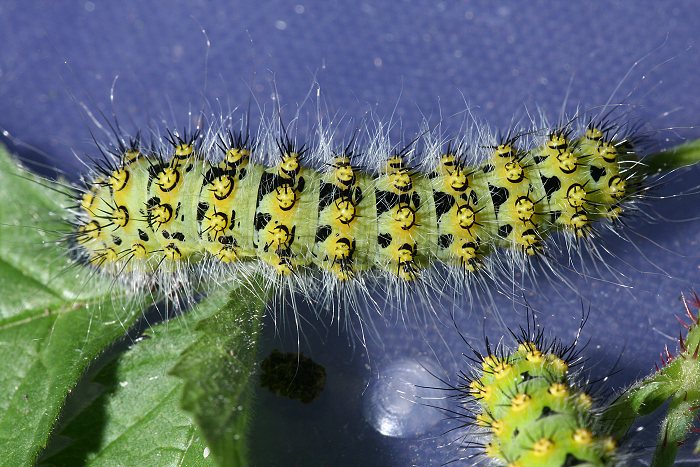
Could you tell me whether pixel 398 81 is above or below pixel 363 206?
above

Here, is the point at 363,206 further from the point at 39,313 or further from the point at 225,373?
the point at 39,313

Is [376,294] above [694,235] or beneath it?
beneath

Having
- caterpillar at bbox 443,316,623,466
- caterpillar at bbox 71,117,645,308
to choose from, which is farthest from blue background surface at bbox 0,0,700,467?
caterpillar at bbox 443,316,623,466

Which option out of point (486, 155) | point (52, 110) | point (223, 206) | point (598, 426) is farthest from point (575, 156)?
point (52, 110)

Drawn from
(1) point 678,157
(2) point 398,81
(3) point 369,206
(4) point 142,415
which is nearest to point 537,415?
(3) point 369,206

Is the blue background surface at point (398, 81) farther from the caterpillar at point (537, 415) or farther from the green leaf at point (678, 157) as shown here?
the caterpillar at point (537, 415)

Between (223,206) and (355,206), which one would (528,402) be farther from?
(223,206)
